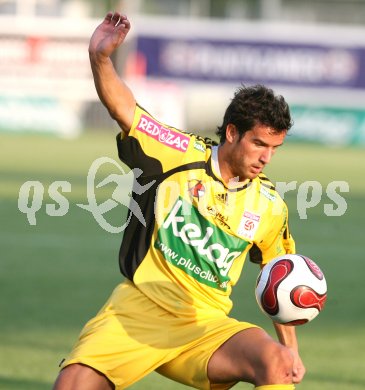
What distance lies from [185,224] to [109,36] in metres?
1.06

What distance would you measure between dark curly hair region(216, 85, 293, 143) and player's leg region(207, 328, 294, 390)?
1058 millimetres

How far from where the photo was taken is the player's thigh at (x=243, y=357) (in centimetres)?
593

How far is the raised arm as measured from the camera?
20.5ft

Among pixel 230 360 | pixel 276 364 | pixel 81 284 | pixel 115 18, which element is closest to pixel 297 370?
pixel 276 364

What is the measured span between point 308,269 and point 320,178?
1775 centimetres

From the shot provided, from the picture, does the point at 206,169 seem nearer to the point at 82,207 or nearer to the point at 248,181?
the point at 248,181

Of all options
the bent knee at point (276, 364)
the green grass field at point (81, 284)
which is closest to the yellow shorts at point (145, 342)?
the bent knee at point (276, 364)

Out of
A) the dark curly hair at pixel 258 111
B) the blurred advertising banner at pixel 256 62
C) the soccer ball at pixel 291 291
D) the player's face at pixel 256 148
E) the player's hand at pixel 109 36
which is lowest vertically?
the blurred advertising banner at pixel 256 62

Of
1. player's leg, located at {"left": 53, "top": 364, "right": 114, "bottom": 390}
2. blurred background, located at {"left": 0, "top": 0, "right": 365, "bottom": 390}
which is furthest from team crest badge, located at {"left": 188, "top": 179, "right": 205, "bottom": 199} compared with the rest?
blurred background, located at {"left": 0, "top": 0, "right": 365, "bottom": 390}

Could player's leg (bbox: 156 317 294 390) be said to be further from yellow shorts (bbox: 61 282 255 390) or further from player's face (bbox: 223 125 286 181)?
player's face (bbox: 223 125 286 181)

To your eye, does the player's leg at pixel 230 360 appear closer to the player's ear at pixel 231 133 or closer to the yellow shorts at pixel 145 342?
the yellow shorts at pixel 145 342

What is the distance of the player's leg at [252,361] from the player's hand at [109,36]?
159 cm

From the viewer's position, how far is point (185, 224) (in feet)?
21.1

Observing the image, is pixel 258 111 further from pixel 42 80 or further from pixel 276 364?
pixel 42 80
